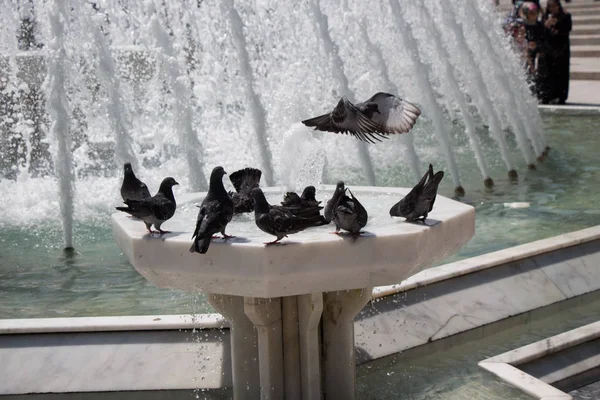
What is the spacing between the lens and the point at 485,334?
538cm

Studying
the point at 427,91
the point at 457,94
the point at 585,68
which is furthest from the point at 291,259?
the point at 585,68

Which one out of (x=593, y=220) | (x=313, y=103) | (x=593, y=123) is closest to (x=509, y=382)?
(x=593, y=220)

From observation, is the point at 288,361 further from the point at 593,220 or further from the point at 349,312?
the point at 593,220

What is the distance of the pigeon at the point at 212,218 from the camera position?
3512 mm

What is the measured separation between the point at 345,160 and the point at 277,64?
349 centimetres

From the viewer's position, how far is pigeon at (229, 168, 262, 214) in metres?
4.39

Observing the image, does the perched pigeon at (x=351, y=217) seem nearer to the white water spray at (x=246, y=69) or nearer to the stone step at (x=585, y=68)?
the white water spray at (x=246, y=69)

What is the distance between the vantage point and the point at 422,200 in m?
3.87

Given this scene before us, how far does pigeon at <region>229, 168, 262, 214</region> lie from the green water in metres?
1.15

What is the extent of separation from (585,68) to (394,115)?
14571mm

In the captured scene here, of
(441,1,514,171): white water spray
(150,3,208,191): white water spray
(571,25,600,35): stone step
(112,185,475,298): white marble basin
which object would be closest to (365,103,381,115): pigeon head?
(112,185,475,298): white marble basin

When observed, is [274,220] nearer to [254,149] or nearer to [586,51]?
[254,149]

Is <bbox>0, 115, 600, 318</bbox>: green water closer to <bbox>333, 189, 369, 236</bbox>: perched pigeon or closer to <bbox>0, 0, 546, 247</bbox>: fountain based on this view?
<bbox>0, 0, 546, 247</bbox>: fountain

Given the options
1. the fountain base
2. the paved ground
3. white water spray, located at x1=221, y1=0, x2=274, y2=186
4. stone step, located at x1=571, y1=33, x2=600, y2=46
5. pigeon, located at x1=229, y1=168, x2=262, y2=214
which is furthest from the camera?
stone step, located at x1=571, y1=33, x2=600, y2=46
